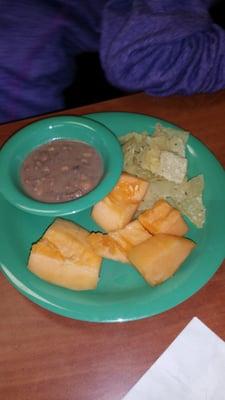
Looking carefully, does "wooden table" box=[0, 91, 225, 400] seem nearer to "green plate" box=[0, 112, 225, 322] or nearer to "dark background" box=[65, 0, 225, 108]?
"green plate" box=[0, 112, 225, 322]

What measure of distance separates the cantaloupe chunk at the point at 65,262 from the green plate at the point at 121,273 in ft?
0.06

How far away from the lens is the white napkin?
81 centimetres

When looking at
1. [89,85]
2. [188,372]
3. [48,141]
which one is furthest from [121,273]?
[89,85]

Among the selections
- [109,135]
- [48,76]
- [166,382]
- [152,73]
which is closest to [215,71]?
[152,73]


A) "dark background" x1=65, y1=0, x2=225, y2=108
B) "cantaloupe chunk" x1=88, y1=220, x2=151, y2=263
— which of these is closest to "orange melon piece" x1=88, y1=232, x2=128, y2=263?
"cantaloupe chunk" x1=88, y1=220, x2=151, y2=263

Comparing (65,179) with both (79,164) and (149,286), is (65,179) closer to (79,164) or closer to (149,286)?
(79,164)

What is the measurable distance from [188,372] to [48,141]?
545mm

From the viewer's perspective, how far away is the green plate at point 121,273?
0.88 m

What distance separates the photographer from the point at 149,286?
3.02ft

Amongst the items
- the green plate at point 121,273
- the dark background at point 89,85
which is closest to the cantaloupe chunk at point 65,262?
the green plate at point 121,273

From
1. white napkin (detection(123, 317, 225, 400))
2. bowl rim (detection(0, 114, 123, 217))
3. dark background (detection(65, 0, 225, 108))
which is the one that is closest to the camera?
white napkin (detection(123, 317, 225, 400))

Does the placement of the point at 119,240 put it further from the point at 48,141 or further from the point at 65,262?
the point at 48,141

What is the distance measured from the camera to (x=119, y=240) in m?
0.96

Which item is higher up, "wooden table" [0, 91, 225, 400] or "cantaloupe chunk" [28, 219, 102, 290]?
"cantaloupe chunk" [28, 219, 102, 290]
